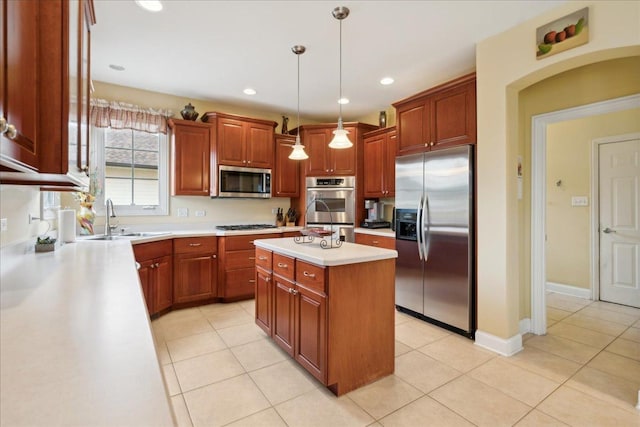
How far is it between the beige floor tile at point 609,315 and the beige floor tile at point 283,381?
3399mm

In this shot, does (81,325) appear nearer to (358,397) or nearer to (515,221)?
(358,397)

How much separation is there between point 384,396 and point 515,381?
0.97m

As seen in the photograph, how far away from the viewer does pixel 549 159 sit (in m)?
4.41

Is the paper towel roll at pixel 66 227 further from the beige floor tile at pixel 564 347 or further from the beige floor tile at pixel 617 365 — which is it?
the beige floor tile at pixel 617 365

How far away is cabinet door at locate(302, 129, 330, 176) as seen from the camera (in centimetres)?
446

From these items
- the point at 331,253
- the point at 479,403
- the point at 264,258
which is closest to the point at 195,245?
the point at 264,258

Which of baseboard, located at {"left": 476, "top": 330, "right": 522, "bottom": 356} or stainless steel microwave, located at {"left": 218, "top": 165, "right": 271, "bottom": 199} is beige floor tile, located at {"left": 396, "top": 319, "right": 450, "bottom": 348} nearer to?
baseboard, located at {"left": 476, "top": 330, "right": 522, "bottom": 356}

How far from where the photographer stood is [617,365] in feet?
7.72

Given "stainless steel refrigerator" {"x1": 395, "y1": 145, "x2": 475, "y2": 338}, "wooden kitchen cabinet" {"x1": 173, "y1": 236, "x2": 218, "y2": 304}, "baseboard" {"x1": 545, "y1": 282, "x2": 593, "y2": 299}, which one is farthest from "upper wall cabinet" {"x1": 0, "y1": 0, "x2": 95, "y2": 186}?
"baseboard" {"x1": 545, "y1": 282, "x2": 593, "y2": 299}

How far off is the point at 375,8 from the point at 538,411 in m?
2.86

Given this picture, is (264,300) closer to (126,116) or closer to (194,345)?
(194,345)

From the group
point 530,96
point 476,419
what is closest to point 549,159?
point 530,96

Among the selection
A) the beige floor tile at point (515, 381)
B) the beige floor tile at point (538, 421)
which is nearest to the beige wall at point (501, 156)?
the beige floor tile at point (515, 381)

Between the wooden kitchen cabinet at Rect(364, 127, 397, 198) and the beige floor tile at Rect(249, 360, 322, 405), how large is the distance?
2579 mm
